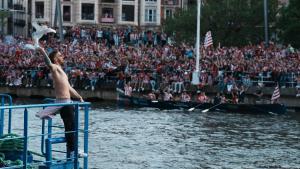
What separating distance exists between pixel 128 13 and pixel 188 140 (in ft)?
296

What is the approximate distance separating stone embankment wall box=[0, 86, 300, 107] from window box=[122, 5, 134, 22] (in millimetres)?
54698

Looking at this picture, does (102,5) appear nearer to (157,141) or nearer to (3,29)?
(3,29)

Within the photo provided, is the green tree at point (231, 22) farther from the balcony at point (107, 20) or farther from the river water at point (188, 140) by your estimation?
the balcony at point (107, 20)

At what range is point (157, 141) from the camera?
39.8m

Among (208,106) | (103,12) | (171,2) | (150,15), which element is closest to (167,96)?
(208,106)

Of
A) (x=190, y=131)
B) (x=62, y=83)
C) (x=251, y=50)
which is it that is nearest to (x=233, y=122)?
(x=190, y=131)

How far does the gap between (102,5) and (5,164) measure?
374ft

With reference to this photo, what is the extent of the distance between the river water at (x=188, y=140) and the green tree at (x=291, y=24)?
21008 mm

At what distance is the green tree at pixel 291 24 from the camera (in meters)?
77.9

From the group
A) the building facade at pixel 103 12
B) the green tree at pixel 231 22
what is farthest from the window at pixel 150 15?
the green tree at pixel 231 22

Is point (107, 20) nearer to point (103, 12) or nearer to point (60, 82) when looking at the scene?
point (103, 12)

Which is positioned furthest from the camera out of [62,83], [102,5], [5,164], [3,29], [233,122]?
[102,5]

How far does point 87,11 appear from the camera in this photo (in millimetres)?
127688

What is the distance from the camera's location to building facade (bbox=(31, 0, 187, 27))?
125500 millimetres
